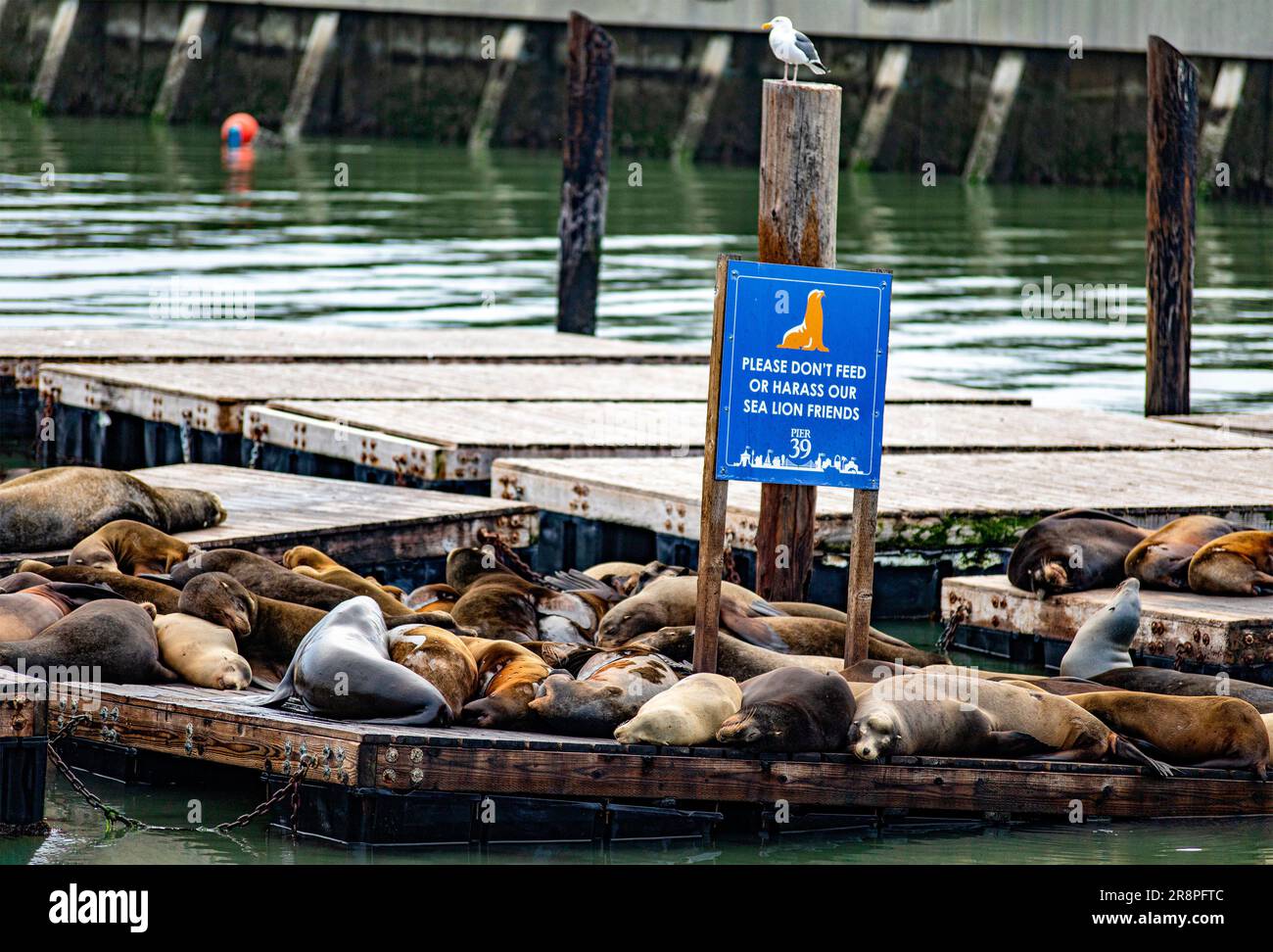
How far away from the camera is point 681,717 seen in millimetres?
7195

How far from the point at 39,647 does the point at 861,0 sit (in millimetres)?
32474

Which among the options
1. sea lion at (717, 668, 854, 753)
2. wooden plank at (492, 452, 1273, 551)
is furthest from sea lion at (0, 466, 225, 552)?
sea lion at (717, 668, 854, 753)

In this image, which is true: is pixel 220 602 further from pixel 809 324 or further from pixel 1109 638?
pixel 1109 638

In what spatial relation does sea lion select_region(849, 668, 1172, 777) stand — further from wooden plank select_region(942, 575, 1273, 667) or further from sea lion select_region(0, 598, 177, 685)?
sea lion select_region(0, 598, 177, 685)

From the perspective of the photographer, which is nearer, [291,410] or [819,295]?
[819,295]

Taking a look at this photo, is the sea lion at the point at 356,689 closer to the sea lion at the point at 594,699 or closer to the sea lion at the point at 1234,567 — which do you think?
the sea lion at the point at 594,699

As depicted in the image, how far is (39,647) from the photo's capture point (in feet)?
25.2

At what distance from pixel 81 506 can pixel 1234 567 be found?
5.07 metres

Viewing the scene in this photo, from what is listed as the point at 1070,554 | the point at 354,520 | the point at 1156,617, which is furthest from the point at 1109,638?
the point at 354,520

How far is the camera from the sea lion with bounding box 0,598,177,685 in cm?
765

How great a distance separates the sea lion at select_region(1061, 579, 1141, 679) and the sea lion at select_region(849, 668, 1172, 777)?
120 cm

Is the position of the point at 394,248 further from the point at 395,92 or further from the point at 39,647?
the point at 39,647

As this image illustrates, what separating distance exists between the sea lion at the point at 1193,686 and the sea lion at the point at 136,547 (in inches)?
156
